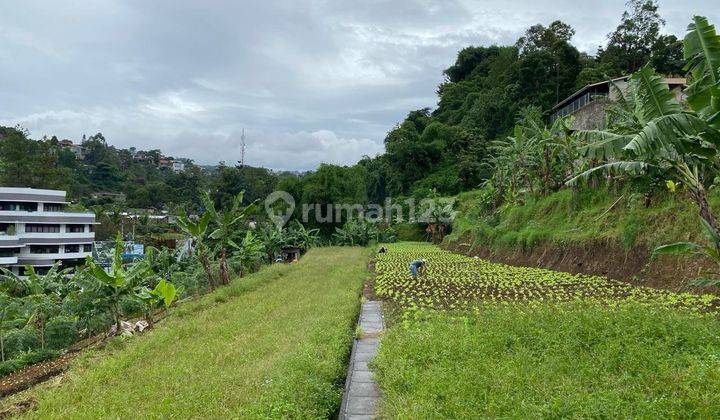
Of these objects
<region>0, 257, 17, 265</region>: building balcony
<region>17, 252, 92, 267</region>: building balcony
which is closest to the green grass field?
<region>0, 257, 17, 265</region>: building balcony

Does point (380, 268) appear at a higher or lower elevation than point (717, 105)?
lower

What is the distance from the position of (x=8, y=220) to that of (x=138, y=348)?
118ft

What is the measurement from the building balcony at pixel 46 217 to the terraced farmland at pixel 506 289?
32.9 m

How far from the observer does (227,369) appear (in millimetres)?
6398

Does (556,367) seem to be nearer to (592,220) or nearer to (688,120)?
(688,120)

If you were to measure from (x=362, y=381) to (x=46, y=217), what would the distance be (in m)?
41.4

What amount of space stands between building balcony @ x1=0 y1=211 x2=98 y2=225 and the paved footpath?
37790 mm

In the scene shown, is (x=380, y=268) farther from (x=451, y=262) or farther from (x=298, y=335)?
(x=298, y=335)

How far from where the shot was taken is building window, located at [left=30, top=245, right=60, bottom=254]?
37.8 metres

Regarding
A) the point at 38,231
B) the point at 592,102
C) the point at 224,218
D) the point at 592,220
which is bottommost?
the point at 38,231

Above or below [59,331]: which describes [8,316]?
above

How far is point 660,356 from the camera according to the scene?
4.95 metres

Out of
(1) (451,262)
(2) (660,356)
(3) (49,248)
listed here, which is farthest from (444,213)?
(3) (49,248)

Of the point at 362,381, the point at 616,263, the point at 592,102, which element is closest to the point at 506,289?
the point at 616,263
